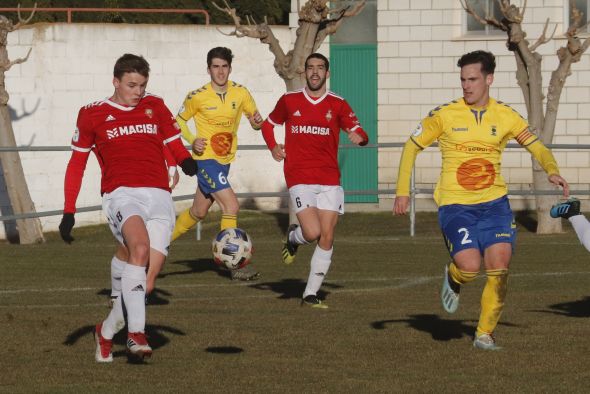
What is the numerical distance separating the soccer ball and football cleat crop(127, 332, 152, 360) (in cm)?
523

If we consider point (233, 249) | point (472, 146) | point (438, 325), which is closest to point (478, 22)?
point (233, 249)

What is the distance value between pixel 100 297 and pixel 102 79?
14.1 m

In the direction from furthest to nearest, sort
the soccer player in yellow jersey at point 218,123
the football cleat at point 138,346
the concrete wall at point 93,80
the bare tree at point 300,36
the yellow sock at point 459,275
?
1. the concrete wall at point 93,80
2. the bare tree at point 300,36
3. the soccer player in yellow jersey at point 218,123
4. the yellow sock at point 459,275
5. the football cleat at point 138,346

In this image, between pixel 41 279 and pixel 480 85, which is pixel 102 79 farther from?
pixel 480 85

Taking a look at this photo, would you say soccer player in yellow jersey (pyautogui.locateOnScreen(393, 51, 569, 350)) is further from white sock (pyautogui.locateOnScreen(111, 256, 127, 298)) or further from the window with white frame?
the window with white frame

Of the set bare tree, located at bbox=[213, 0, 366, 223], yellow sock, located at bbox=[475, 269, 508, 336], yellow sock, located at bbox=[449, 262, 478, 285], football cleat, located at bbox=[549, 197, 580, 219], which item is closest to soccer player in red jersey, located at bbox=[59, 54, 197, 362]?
yellow sock, located at bbox=[449, 262, 478, 285]

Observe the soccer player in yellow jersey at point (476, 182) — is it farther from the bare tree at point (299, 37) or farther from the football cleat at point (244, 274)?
the bare tree at point (299, 37)

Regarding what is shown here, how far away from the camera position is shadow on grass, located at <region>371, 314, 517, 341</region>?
10.8 metres

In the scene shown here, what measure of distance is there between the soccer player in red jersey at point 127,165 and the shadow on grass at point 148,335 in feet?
2.75

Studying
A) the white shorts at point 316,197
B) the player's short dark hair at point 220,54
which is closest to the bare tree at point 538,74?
the player's short dark hair at point 220,54

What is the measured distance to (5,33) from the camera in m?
24.0

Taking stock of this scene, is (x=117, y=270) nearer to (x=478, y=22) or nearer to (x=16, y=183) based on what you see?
(x=16, y=183)

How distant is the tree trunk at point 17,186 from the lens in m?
24.7

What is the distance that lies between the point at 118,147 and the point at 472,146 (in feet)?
8.20
